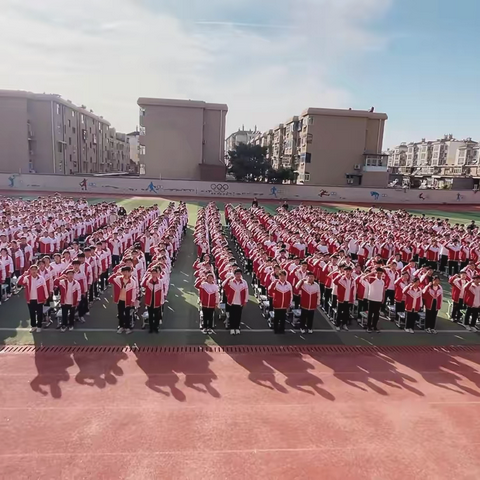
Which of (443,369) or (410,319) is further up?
(410,319)

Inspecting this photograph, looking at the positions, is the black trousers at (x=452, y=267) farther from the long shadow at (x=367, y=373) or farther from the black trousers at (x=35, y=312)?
the black trousers at (x=35, y=312)

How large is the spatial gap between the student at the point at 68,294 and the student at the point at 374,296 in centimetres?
678

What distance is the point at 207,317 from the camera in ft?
32.2

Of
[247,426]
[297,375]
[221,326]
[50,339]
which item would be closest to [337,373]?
[297,375]

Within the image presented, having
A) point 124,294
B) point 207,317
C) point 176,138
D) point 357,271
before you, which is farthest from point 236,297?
point 176,138

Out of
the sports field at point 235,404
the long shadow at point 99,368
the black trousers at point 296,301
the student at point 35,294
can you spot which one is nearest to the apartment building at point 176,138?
the black trousers at point 296,301

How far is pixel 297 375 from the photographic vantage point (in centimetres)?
777

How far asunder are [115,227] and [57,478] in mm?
11735

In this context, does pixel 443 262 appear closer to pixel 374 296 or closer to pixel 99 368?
pixel 374 296

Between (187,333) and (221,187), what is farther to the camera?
(221,187)

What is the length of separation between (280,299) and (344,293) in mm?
1640

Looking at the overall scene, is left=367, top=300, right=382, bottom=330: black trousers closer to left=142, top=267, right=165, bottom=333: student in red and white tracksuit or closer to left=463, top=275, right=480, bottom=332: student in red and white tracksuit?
left=463, top=275, right=480, bottom=332: student in red and white tracksuit

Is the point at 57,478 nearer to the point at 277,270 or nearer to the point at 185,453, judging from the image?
the point at 185,453

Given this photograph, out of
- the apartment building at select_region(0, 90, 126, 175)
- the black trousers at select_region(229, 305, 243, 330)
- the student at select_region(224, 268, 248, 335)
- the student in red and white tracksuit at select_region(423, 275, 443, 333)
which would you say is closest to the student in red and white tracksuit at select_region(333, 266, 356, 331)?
the student in red and white tracksuit at select_region(423, 275, 443, 333)
